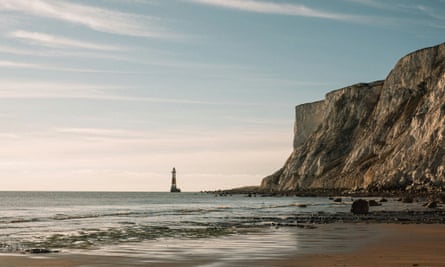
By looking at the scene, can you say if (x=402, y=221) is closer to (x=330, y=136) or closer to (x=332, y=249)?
(x=332, y=249)

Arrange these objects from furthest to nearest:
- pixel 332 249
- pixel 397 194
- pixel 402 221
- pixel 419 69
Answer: pixel 419 69
pixel 397 194
pixel 402 221
pixel 332 249

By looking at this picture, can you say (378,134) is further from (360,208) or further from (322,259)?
(322,259)

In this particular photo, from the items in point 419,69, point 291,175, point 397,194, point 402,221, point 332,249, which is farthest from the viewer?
point 291,175

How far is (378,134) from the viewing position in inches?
5305

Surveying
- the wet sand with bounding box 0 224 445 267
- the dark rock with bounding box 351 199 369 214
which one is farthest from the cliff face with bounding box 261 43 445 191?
the wet sand with bounding box 0 224 445 267

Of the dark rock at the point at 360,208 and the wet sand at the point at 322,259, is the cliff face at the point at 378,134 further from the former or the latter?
the wet sand at the point at 322,259

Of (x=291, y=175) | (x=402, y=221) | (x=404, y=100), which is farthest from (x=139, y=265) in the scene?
(x=291, y=175)

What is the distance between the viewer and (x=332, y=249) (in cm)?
2230

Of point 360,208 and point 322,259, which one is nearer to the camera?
point 322,259

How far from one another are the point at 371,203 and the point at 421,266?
1949 inches

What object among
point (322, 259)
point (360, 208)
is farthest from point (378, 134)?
point (322, 259)

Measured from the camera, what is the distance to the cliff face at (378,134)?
103438 millimetres

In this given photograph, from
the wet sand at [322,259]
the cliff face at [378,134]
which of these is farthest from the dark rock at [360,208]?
the cliff face at [378,134]

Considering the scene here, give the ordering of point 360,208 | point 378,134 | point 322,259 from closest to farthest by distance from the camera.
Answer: point 322,259
point 360,208
point 378,134
